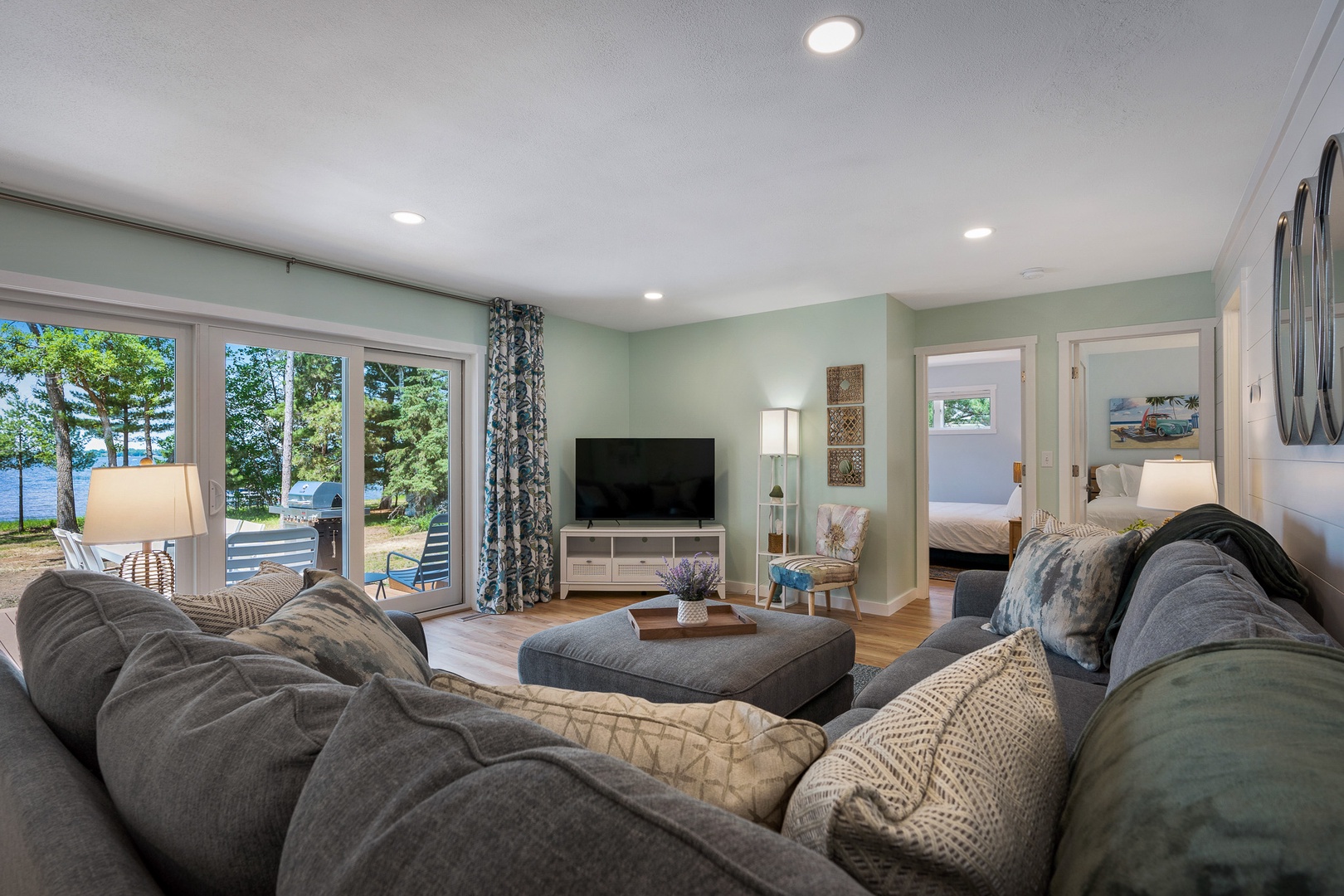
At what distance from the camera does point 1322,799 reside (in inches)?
16.7

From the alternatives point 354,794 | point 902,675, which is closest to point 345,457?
point 902,675

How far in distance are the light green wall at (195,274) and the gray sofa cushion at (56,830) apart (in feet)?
10.2

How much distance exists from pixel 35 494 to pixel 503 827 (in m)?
3.92

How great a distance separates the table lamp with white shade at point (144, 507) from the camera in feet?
6.81

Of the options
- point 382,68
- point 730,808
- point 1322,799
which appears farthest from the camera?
point 382,68

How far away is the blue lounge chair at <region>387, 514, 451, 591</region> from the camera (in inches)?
186

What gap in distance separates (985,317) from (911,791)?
16.8ft

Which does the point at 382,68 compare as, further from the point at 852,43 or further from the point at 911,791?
the point at 911,791

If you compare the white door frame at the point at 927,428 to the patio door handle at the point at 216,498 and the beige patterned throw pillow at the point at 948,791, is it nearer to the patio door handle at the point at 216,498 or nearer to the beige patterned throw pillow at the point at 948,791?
the beige patterned throw pillow at the point at 948,791

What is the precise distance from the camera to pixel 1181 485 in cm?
299

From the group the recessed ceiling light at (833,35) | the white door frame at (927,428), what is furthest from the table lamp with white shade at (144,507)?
the white door frame at (927,428)

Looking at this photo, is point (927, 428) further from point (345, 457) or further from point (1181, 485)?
point (345, 457)

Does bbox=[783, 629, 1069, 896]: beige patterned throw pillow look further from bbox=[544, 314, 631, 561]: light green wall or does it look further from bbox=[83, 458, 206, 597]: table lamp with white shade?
bbox=[544, 314, 631, 561]: light green wall

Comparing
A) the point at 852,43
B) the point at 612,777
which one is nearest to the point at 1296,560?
the point at 852,43
